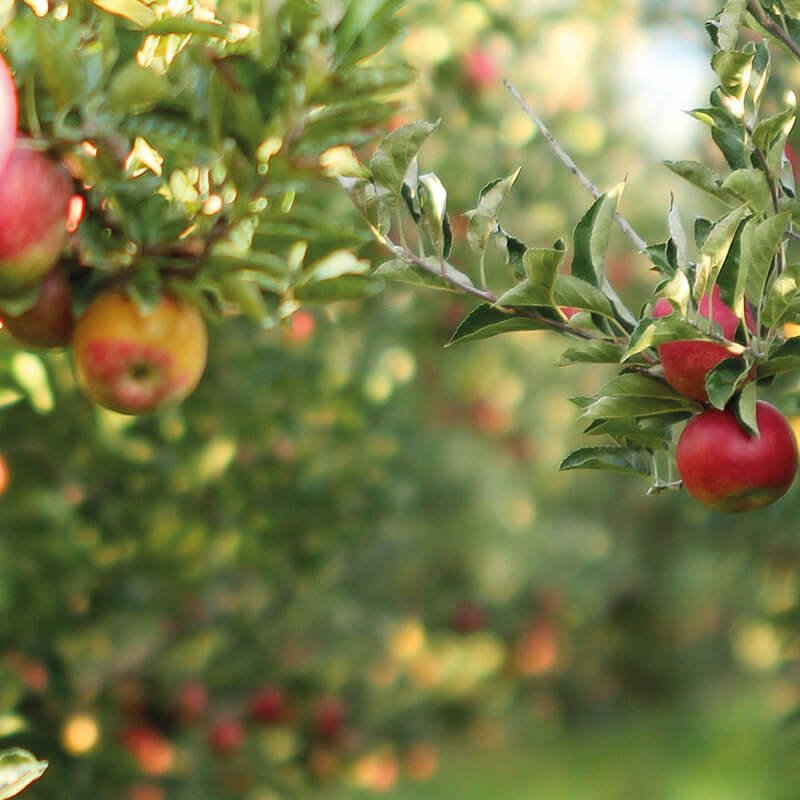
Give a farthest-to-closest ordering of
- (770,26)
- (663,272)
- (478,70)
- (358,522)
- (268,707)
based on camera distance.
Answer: (478,70) < (268,707) < (358,522) < (770,26) < (663,272)

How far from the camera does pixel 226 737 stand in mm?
3893

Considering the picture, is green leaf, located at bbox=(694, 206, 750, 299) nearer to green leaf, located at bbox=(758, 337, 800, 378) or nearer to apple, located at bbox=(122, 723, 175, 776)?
green leaf, located at bbox=(758, 337, 800, 378)

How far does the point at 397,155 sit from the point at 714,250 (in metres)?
0.36

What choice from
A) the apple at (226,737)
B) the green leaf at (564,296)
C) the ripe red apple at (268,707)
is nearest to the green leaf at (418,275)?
the green leaf at (564,296)

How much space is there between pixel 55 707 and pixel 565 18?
2.97 m

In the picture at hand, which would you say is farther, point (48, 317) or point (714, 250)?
point (48, 317)

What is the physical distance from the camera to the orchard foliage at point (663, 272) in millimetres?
1305

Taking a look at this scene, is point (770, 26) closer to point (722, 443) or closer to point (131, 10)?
point (722, 443)

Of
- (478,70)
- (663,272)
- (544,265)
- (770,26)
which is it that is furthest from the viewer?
(478,70)

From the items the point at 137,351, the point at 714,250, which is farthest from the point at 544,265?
the point at 137,351

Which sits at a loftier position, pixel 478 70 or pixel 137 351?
pixel 137 351

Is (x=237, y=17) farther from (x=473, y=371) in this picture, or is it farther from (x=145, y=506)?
(x=473, y=371)

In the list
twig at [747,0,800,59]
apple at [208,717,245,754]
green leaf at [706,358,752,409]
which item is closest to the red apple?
apple at [208,717,245,754]

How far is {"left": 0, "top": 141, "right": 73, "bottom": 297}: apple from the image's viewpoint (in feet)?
3.89
